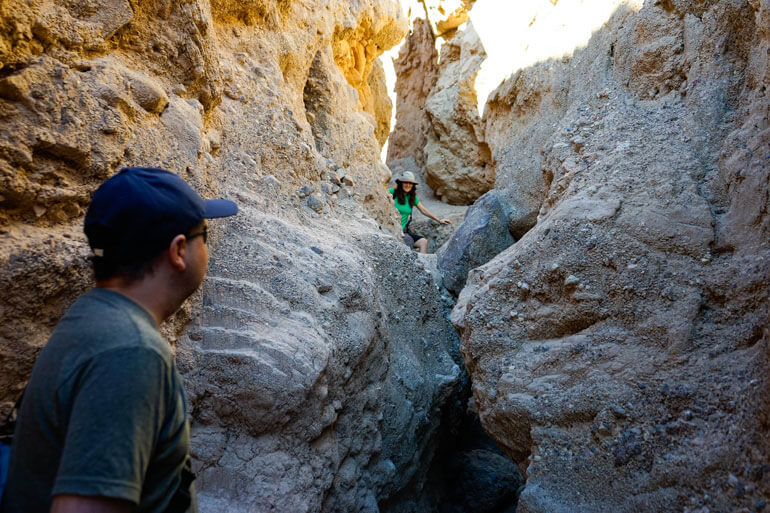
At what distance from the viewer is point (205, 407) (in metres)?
2.36

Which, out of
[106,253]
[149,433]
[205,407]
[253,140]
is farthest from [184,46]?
[149,433]

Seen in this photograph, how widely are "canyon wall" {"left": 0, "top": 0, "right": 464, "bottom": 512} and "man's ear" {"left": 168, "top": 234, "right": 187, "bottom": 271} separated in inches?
35.4

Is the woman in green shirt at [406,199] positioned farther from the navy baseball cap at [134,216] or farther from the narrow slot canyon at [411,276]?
Answer: the navy baseball cap at [134,216]

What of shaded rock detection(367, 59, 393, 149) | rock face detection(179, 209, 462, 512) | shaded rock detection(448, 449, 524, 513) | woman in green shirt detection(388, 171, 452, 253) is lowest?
shaded rock detection(448, 449, 524, 513)

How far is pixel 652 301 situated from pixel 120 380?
2273mm

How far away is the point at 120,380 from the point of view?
2.96 feet

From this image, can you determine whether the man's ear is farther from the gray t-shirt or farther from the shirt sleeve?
the shirt sleeve

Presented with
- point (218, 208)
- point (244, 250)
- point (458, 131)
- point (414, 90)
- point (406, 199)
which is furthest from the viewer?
point (414, 90)

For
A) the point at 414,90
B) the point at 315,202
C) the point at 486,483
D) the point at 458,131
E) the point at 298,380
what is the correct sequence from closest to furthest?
the point at 298,380 → the point at 315,202 → the point at 486,483 → the point at 458,131 → the point at 414,90

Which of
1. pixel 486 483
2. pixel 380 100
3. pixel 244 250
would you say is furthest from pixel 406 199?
pixel 244 250

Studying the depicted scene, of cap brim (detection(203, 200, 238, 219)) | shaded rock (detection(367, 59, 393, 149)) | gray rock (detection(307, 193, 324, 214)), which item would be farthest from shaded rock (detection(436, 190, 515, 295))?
cap brim (detection(203, 200, 238, 219))

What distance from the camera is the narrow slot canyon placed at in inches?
74.2

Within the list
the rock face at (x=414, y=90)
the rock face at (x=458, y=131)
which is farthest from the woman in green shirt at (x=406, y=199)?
the rock face at (x=414, y=90)

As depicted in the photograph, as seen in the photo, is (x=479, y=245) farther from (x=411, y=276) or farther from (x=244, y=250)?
(x=244, y=250)
